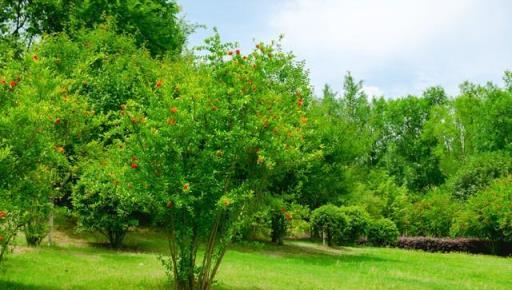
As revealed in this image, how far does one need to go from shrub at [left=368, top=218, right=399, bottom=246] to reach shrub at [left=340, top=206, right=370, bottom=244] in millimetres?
4768

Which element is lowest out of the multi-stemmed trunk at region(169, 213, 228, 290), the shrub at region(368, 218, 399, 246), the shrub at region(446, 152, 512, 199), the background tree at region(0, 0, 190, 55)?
the multi-stemmed trunk at region(169, 213, 228, 290)

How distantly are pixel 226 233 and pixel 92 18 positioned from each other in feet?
77.6

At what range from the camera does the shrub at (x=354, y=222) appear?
97.3 ft

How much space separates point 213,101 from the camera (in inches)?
418

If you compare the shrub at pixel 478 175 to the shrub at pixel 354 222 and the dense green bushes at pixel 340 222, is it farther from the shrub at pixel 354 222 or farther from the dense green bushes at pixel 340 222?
the shrub at pixel 354 222

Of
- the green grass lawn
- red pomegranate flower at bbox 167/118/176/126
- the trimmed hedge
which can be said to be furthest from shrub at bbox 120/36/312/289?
the trimmed hedge

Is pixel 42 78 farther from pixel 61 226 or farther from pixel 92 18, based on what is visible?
pixel 92 18

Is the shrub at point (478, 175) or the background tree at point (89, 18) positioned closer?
the background tree at point (89, 18)

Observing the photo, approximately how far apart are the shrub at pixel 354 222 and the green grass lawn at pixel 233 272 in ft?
21.7

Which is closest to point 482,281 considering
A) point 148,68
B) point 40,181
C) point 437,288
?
point 437,288

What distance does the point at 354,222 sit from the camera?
29953mm

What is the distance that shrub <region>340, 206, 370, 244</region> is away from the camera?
97.3ft

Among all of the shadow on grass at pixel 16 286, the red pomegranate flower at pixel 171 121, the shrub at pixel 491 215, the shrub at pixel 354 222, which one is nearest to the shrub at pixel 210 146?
Answer: the red pomegranate flower at pixel 171 121

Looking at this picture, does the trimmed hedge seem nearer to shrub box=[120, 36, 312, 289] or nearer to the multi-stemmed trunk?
shrub box=[120, 36, 312, 289]
